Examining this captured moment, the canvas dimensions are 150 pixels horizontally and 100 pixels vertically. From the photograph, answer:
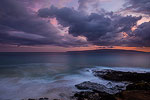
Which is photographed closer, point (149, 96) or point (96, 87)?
point (149, 96)

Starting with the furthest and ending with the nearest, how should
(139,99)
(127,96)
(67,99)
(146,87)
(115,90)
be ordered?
(115,90), (146,87), (67,99), (127,96), (139,99)

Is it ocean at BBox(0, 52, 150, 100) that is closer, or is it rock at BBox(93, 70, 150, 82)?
ocean at BBox(0, 52, 150, 100)

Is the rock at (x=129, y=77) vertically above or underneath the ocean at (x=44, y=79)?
above

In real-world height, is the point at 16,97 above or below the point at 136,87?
below

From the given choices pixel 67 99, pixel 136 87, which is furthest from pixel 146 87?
pixel 67 99

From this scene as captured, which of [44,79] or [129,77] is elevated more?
[129,77]

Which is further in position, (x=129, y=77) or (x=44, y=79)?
(x=44, y=79)

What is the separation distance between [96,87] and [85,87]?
5.58ft

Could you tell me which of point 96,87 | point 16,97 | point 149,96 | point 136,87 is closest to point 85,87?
point 96,87

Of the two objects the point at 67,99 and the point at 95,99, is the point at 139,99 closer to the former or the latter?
the point at 95,99

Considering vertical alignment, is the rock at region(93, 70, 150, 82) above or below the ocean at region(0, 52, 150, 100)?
above

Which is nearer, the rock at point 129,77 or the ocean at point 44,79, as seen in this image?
the ocean at point 44,79

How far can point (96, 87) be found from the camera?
15.3 m

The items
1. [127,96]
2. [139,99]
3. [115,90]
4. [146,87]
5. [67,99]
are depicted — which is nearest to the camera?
[139,99]
